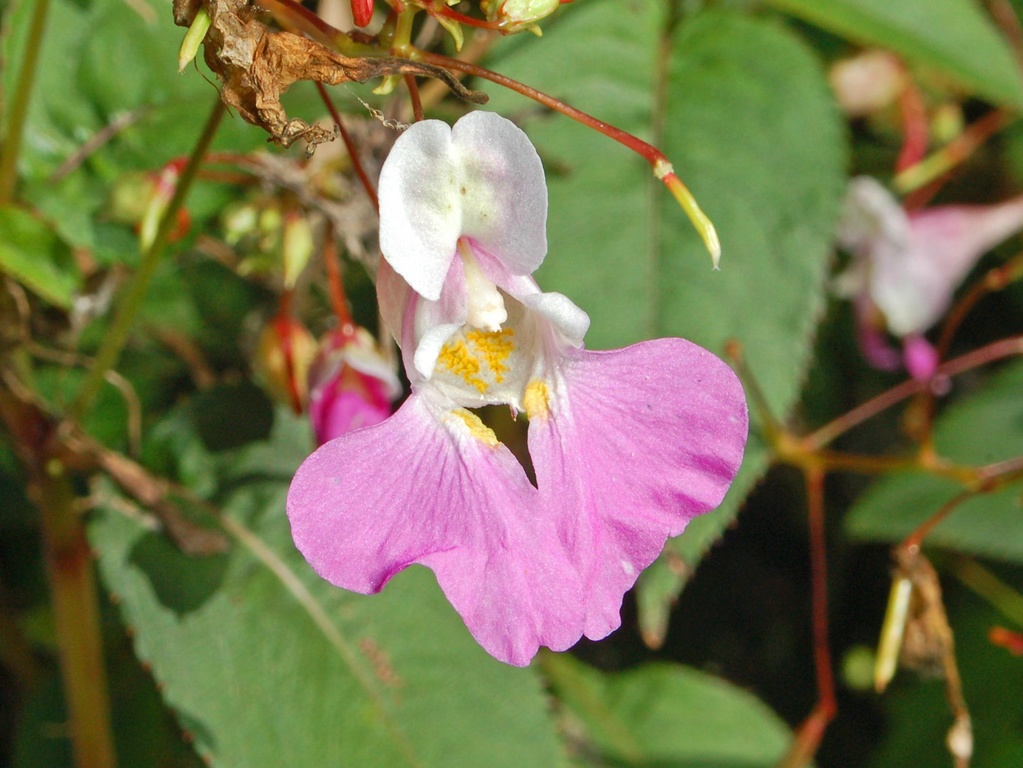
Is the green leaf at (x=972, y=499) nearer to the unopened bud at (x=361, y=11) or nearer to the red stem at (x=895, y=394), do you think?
the red stem at (x=895, y=394)

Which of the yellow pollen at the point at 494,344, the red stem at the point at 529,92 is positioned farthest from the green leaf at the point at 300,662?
the red stem at the point at 529,92

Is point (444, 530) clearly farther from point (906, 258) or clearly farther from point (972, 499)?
point (906, 258)

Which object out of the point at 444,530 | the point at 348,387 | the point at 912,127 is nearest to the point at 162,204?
the point at 348,387

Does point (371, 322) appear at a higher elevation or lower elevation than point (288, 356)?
lower

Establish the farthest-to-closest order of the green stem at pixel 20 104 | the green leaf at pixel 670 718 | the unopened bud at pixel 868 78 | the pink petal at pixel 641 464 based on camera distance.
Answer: the unopened bud at pixel 868 78 < the green leaf at pixel 670 718 < the green stem at pixel 20 104 < the pink petal at pixel 641 464

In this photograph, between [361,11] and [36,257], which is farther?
[36,257]

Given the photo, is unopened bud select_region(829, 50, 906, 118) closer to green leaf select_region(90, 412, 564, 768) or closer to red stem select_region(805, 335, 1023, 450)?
red stem select_region(805, 335, 1023, 450)

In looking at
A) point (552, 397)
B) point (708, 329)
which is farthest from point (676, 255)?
point (552, 397)
